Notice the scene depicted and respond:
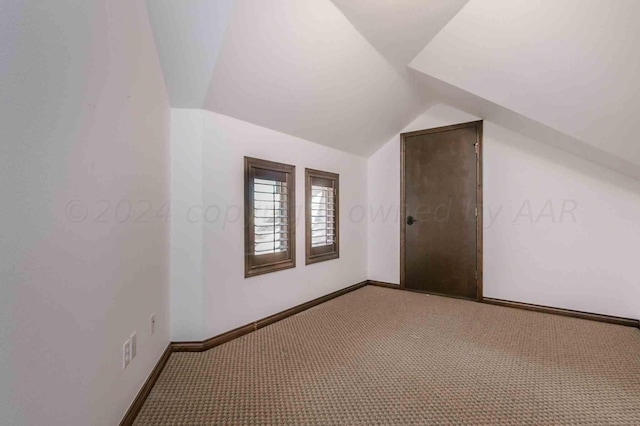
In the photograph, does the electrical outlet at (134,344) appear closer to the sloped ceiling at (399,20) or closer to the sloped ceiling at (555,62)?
the sloped ceiling at (399,20)

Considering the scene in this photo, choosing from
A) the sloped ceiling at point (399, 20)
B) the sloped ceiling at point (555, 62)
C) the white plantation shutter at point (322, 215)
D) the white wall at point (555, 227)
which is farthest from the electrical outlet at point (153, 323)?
the white wall at point (555, 227)

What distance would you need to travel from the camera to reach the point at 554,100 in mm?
2211

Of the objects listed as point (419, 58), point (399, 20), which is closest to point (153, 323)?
point (399, 20)

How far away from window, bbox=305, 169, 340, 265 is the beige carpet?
0.77m

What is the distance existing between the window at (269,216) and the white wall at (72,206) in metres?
0.86

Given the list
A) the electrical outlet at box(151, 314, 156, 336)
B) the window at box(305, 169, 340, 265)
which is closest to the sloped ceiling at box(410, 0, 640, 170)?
the window at box(305, 169, 340, 265)

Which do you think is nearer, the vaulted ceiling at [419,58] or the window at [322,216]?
the vaulted ceiling at [419,58]

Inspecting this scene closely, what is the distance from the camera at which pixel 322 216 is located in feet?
11.0

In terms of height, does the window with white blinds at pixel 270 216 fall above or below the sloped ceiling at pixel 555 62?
below

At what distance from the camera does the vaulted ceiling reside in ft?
5.59

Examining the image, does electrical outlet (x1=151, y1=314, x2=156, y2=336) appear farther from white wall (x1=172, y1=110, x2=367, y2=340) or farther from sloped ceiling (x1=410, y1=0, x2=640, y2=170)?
sloped ceiling (x1=410, y1=0, x2=640, y2=170)

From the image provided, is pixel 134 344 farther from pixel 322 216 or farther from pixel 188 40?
pixel 322 216

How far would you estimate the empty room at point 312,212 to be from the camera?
0.98m

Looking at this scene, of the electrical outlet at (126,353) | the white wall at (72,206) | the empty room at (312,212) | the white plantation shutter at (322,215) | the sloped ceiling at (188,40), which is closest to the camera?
the white wall at (72,206)
